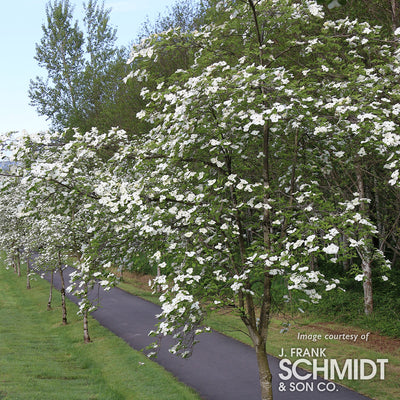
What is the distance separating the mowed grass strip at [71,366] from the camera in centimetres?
1066

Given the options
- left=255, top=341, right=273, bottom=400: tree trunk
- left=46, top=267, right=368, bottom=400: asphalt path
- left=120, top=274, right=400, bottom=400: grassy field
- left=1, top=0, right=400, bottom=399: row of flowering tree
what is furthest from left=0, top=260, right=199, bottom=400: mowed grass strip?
left=120, top=274, right=400, bottom=400: grassy field

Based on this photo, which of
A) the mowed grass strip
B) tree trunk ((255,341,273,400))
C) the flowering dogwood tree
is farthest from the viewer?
the mowed grass strip

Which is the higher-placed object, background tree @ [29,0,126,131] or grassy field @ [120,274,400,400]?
background tree @ [29,0,126,131]

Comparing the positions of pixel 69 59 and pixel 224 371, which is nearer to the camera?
pixel 224 371

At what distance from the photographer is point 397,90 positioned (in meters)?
7.27

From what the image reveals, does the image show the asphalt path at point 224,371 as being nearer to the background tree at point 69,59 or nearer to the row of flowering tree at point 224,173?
the row of flowering tree at point 224,173

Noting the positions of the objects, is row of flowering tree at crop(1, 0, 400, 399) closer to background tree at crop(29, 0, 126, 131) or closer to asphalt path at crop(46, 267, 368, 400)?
asphalt path at crop(46, 267, 368, 400)

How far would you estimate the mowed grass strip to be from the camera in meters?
10.7

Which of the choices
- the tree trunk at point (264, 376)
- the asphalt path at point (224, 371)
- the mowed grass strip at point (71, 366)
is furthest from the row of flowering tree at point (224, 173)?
the mowed grass strip at point (71, 366)

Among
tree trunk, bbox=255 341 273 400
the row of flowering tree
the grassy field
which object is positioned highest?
the row of flowering tree

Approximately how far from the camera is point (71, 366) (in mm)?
13648

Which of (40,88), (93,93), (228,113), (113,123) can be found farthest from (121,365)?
(40,88)

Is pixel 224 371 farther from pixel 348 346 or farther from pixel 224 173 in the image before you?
pixel 224 173

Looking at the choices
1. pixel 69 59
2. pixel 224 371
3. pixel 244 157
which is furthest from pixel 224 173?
pixel 69 59
